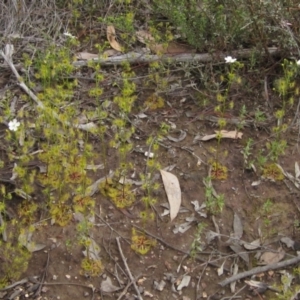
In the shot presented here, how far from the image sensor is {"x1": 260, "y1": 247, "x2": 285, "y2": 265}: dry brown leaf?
2.88 metres

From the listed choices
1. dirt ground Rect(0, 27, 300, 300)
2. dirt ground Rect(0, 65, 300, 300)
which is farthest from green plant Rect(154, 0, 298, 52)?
dirt ground Rect(0, 65, 300, 300)

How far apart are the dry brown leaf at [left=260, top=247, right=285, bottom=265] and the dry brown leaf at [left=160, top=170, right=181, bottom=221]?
51cm

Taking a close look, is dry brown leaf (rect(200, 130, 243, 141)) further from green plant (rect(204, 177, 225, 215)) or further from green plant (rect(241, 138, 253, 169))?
green plant (rect(204, 177, 225, 215))

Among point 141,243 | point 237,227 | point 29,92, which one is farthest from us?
point 29,92

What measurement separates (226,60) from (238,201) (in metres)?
0.96

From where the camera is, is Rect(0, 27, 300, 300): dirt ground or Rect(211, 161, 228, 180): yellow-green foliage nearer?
Rect(0, 27, 300, 300): dirt ground

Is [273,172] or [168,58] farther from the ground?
[168,58]

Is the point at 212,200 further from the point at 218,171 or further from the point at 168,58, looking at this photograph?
the point at 168,58

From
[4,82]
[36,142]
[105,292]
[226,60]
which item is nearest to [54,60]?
[4,82]

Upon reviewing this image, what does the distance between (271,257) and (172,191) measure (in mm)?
647

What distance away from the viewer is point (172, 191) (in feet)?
10.5

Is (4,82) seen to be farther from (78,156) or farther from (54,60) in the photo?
(78,156)

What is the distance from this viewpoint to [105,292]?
2.73 meters

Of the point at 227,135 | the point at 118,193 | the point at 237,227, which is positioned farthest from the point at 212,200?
the point at 227,135
